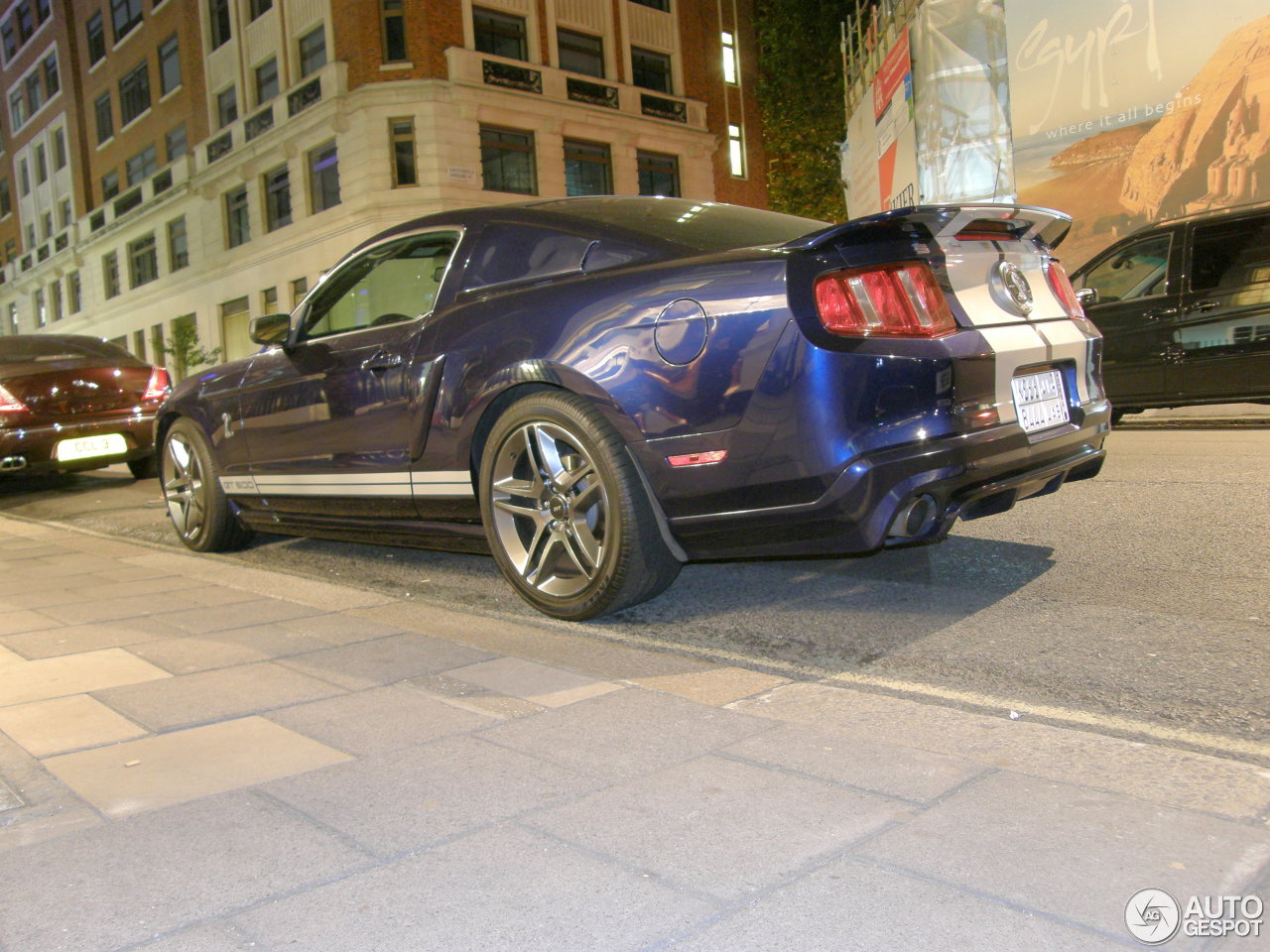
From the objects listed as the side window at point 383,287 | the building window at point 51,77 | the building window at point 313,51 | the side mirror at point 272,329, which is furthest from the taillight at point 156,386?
the building window at point 51,77

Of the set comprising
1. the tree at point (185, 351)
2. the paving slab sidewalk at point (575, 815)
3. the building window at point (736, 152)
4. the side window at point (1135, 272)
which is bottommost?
the paving slab sidewalk at point (575, 815)

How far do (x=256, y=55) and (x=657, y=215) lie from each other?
92.7 ft

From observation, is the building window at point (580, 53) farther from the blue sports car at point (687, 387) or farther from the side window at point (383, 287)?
the blue sports car at point (687, 387)

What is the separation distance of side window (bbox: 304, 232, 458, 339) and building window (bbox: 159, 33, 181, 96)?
31973mm

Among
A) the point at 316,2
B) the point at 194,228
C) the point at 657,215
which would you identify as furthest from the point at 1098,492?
the point at 194,228

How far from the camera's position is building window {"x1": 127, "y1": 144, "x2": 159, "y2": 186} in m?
34.2

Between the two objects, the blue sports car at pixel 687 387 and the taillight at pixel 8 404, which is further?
the taillight at pixel 8 404

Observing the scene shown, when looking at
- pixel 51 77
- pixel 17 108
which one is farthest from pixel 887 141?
pixel 17 108

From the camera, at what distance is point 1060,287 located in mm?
3723

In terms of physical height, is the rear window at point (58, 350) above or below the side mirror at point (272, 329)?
above

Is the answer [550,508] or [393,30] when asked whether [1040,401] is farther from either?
[393,30]

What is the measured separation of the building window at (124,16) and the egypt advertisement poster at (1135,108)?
3174 cm

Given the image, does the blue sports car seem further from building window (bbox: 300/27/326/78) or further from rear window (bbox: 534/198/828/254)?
building window (bbox: 300/27/326/78)

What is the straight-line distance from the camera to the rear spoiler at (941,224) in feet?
9.68
